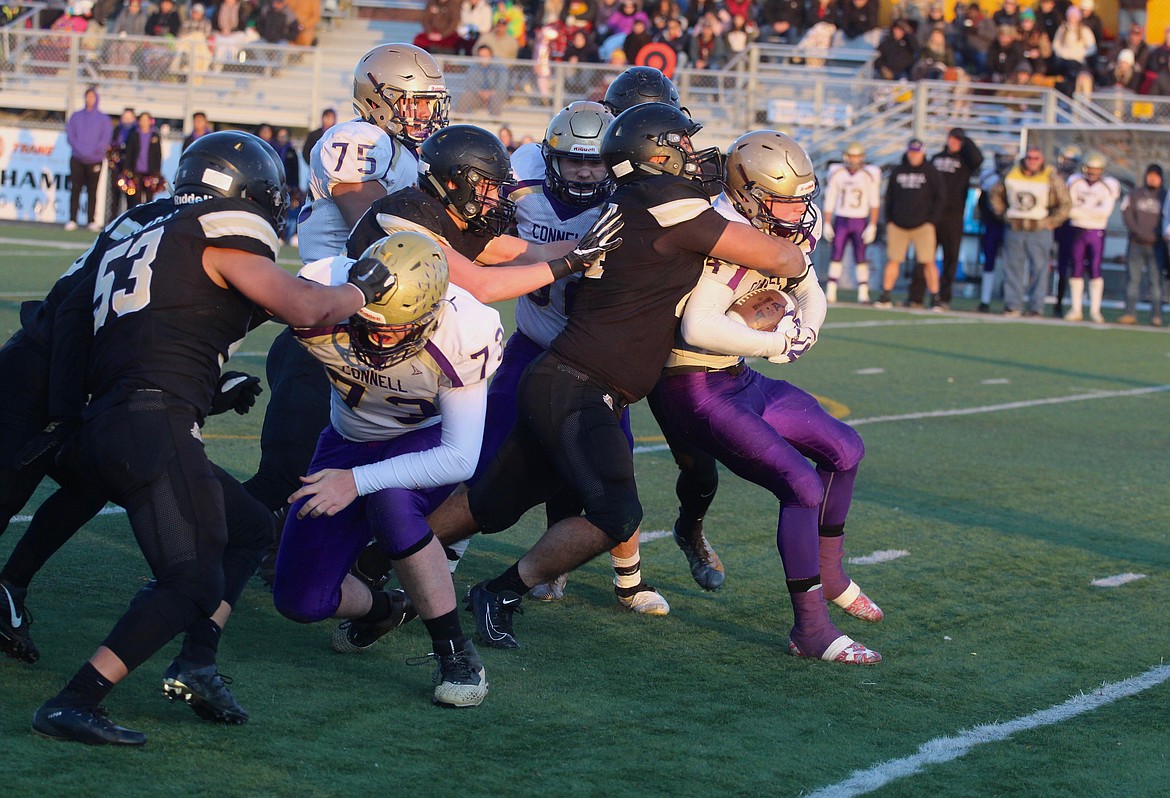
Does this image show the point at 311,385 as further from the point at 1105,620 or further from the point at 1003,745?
the point at 1105,620

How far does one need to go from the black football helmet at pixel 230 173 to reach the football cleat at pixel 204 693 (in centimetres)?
119

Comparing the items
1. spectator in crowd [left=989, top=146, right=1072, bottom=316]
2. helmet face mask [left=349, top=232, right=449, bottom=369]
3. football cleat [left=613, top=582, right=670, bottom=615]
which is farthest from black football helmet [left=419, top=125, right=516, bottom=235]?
spectator in crowd [left=989, top=146, right=1072, bottom=316]

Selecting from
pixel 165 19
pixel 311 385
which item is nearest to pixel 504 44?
pixel 165 19

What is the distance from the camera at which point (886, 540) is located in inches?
251

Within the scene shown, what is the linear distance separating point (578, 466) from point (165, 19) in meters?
21.2

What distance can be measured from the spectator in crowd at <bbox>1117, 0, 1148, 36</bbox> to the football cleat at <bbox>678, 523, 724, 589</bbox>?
66.5 ft

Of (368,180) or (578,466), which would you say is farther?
(368,180)

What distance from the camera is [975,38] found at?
21.8 metres

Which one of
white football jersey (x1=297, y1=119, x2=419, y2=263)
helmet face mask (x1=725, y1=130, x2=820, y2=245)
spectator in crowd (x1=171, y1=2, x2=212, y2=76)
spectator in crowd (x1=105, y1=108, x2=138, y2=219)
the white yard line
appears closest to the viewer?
the white yard line

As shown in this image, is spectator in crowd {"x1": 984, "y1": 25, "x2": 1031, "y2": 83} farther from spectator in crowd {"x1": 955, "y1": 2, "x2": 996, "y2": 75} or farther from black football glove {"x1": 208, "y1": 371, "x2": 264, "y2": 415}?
black football glove {"x1": 208, "y1": 371, "x2": 264, "y2": 415}

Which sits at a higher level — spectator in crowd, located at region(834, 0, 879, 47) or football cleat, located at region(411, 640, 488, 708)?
spectator in crowd, located at region(834, 0, 879, 47)

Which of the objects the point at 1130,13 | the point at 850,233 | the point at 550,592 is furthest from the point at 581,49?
the point at 550,592

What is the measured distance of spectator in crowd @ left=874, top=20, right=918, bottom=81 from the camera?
21172mm

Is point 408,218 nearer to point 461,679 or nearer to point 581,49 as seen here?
point 461,679
